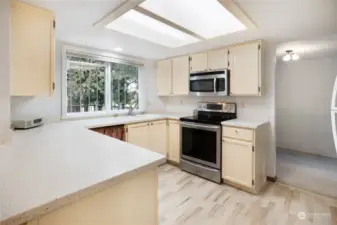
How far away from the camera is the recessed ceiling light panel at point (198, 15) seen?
157 centimetres

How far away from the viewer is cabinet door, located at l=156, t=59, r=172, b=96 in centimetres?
383

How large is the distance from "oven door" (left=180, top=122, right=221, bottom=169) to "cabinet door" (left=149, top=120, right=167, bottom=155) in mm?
409

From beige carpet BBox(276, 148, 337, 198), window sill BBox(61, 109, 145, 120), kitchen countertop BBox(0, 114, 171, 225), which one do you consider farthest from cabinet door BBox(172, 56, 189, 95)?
kitchen countertop BBox(0, 114, 171, 225)

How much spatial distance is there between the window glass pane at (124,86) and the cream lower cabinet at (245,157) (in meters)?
2.02

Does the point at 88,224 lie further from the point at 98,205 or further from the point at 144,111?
the point at 144,111

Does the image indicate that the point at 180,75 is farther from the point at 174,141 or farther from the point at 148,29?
the point at 148,29

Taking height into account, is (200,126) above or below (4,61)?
below

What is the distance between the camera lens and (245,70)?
2.77 m

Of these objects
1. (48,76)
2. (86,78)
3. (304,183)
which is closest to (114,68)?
(86,78)

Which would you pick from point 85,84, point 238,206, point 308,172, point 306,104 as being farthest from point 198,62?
point 306,104

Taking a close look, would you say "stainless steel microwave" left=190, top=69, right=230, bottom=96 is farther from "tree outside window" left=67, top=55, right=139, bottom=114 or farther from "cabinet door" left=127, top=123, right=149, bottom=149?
"tree outside window" left=67, top=55, right=139, bottom=114

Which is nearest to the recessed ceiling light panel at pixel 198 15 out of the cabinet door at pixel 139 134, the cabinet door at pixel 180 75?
the cabinet door at pixel 180 75

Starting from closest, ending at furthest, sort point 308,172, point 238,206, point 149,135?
point 238,206
point 308,172
point 149,135

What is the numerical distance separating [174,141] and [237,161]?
4.00ft
